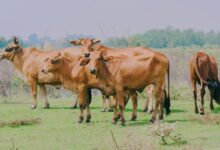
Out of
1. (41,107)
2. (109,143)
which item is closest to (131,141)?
(109,143)

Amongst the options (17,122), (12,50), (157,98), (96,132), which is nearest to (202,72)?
(157,98)

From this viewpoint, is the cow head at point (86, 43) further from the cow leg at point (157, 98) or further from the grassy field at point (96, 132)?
the cow leg at point (157, 98)

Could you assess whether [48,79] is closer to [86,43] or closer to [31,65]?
[31,65]

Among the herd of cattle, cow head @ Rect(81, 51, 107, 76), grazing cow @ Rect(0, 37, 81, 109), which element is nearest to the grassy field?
the herd of cattle

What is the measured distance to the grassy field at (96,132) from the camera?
12953 mm

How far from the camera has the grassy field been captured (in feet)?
42.5

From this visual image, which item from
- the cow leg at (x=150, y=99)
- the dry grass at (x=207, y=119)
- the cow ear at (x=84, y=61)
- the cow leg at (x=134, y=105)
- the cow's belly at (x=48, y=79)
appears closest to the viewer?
the dry grass at (x=207, y=119)

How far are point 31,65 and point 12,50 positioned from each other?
4.08 feet

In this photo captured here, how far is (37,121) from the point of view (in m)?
17.1

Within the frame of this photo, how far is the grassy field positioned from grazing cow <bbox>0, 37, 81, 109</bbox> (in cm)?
112

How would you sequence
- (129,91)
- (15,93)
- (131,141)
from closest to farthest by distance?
(131,141), (129,91), (15,93)

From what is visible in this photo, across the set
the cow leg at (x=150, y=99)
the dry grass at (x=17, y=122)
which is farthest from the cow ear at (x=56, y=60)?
the cow leg at (x=150, y=99)

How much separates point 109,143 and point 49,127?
12.2 feet

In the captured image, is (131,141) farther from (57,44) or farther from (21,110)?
(57,44)
